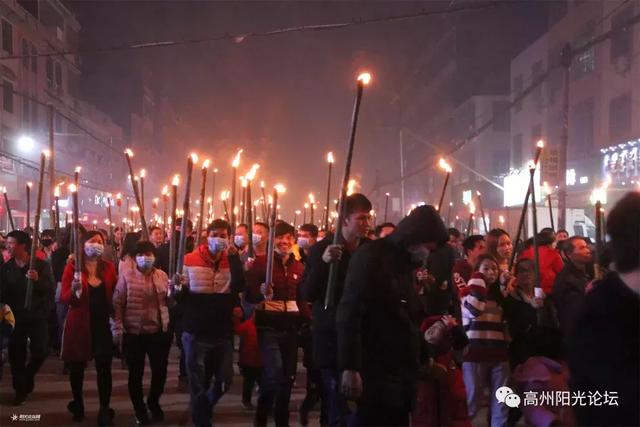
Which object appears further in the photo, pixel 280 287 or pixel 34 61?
pixel 34 61

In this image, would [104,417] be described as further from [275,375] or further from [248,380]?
[275,375]

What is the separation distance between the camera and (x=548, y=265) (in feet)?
28.3

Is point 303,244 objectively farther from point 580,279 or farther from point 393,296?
point 393,296

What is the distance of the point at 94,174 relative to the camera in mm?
55125

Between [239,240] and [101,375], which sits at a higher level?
[239,240]

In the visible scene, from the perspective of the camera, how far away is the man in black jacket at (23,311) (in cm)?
827

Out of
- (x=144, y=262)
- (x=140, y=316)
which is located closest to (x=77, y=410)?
(x=140, y=316)

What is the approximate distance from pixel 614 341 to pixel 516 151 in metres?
43.5

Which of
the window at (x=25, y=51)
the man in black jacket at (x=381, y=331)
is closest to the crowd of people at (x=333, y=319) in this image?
the man in black jacket at (x=381, y=331)

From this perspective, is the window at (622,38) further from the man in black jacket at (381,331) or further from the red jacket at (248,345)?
the man in black jacket at (381,331)

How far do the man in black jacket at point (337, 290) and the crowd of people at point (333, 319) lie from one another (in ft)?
0.04

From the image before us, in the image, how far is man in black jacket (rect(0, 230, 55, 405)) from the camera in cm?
827

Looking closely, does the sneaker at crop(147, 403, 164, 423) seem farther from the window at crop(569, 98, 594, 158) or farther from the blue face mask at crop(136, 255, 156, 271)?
the window at crop(569, 98, 594, 158)

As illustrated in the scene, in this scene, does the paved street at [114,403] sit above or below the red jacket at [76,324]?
below
